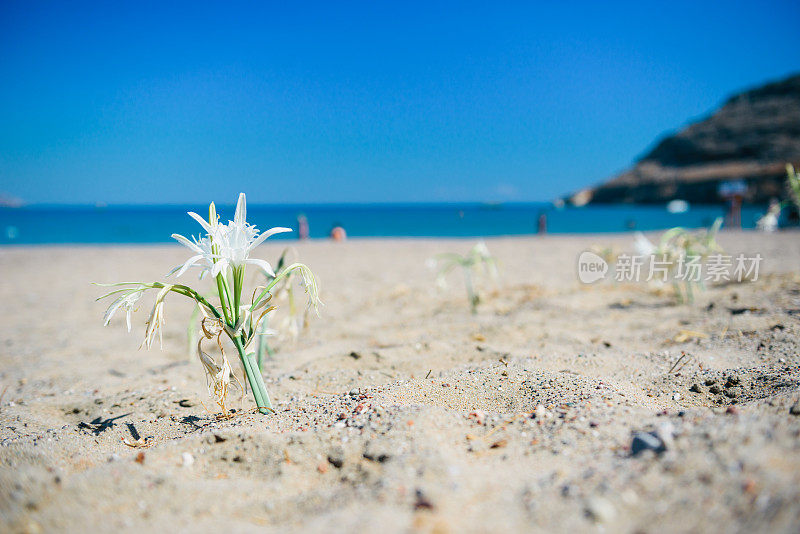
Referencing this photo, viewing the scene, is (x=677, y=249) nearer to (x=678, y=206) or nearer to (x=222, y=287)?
(x=222, y=287)

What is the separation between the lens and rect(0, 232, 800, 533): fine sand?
3.68 feet

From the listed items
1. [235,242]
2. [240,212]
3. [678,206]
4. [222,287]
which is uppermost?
[678,206]

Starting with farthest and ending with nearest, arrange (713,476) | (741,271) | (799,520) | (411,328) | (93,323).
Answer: (741,271) → (93,323) → (411,328) → (713,476) → (799,520)

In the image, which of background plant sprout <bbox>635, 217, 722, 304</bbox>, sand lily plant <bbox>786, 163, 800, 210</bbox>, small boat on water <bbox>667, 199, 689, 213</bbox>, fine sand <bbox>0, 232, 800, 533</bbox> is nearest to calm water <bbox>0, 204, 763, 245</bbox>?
small boat on water <bbox>667, 199, 689, 213</bbox>

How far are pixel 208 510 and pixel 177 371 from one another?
6.40 ft

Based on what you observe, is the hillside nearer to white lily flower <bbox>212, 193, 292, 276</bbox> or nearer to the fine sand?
the fine sand

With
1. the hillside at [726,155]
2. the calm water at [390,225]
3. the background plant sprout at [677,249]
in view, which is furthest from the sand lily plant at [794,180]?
the hillside at [726,155]

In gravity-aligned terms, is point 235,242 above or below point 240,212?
below

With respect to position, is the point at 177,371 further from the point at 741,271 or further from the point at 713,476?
the point at 741,271

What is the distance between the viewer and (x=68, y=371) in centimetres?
317

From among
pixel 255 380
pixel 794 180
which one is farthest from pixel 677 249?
pixel 255 380

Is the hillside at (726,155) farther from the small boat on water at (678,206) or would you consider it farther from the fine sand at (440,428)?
the fine sand at (440,428)

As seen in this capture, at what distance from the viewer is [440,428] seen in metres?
1.63

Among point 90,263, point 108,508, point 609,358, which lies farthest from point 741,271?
point 90,263
